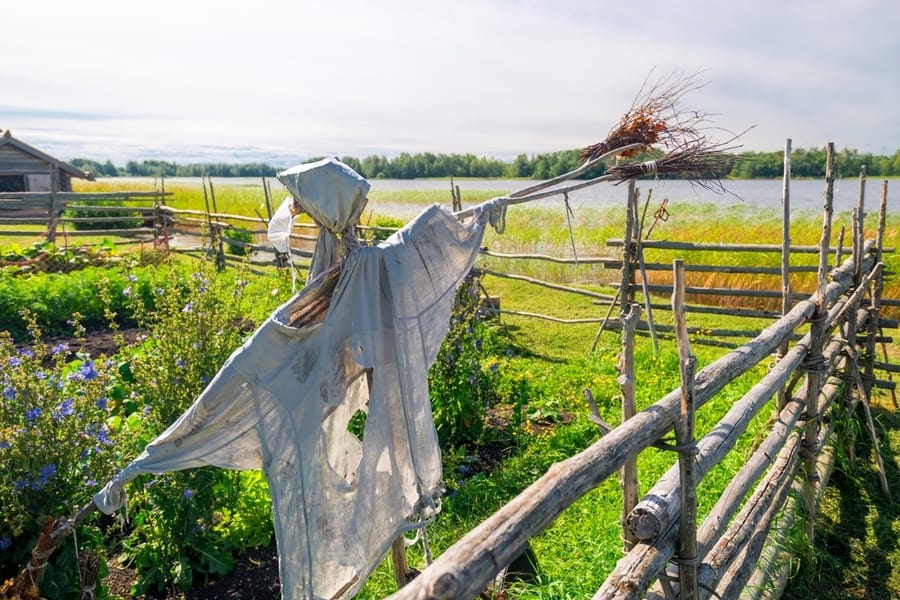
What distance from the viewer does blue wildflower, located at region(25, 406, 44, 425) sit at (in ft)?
9.64

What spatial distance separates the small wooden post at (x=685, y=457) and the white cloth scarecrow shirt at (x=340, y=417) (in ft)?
2.50

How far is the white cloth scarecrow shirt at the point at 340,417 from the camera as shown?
1.94 m

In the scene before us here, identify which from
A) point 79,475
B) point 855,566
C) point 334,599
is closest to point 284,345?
point 334,599

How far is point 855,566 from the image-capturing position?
12.4 feet

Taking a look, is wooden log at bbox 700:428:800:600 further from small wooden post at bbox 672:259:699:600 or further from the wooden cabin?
the wooden cabin

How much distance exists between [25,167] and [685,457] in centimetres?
2267

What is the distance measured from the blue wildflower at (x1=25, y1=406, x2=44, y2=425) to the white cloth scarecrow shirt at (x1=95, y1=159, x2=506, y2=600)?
1.27 m

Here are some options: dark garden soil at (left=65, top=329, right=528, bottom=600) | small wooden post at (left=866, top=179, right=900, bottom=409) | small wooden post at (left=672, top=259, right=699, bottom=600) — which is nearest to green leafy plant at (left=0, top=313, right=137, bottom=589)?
dark garden soil at (left=65, top=329, right=528, bottom=600)

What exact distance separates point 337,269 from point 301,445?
22.1 inches

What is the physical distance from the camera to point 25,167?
65.2ft

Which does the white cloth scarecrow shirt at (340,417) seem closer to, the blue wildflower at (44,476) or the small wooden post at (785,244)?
the blue wildflower at (44,476)

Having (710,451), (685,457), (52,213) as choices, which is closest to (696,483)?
(685,457)

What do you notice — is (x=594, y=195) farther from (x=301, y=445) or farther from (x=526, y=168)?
(x=301, y=445)

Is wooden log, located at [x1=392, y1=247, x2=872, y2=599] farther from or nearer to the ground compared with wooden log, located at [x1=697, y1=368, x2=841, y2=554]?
farther from the ground
